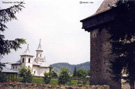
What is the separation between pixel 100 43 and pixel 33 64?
35.8m

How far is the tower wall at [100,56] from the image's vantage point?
2008 centimetres

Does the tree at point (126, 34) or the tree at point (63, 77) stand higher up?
the tree at point (126, 34)

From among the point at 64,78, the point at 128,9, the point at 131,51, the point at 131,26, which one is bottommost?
the point at 64,78

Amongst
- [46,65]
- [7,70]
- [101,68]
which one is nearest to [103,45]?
[101,68]

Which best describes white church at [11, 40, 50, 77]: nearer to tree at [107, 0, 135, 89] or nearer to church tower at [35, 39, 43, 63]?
church tower at [35, 39, 43, 63]

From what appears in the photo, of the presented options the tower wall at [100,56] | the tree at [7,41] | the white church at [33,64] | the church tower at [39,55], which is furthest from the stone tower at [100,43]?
the church tower at [39,55]

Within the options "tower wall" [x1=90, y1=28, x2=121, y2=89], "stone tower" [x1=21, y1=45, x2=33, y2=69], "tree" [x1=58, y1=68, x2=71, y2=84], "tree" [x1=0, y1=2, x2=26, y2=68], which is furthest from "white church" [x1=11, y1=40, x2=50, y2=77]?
"tree" [x1=0, y1=2, x2=26, y2=68]

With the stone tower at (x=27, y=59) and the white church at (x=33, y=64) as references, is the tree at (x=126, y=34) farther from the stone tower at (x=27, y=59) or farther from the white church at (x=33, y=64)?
the stone tower at (x=27, y=59)

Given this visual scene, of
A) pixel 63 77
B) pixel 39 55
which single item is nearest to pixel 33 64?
pixel 39 55

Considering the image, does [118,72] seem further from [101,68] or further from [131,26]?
[101,68]

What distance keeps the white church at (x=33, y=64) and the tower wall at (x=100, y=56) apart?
2840 centimetres

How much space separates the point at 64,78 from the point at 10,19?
21.3 m

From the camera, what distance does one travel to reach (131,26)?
38.3 feet

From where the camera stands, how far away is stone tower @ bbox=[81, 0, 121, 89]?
19891 millimetres
